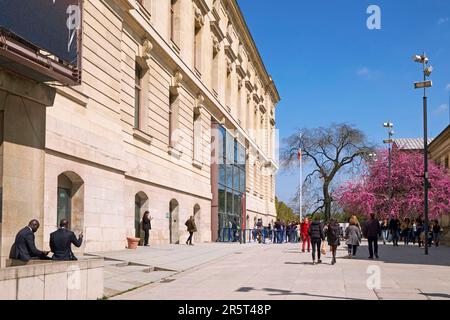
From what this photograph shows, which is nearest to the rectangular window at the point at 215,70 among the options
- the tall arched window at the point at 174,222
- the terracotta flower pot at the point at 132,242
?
the tall arched window at the point at 174,222

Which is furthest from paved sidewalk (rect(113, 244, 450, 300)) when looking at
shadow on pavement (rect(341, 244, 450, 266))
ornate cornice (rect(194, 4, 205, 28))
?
ornate cornice (rect(194, 4, 205, 28))

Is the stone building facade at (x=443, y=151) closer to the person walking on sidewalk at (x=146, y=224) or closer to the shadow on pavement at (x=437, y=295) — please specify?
the person walking on sidewalk at (x=146, y=224)

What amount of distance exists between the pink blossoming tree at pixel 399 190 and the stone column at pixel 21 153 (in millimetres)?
39991

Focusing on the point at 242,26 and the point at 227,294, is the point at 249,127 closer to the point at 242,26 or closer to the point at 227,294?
the point at 242,26

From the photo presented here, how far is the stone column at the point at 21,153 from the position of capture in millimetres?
14750

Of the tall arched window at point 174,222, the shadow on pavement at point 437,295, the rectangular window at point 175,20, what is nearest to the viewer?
the shadow on pavement at point 437,295

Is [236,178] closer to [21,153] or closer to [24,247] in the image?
[21,153]

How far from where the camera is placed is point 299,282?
1388cm

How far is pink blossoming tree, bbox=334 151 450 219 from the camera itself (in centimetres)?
5206

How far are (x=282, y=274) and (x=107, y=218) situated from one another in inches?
313

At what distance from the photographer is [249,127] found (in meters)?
59.8

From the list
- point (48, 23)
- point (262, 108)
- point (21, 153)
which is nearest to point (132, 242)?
point (21, 153)

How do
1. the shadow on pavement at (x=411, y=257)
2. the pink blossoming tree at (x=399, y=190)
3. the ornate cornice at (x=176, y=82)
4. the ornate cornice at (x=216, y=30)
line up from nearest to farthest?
the shadow on pavement at (x=411, y=257), the ornate cornice at (x=176, y=82), the ornate cornice at (x=216, y=30), the pink blossoming tree at (x=399, y=190)

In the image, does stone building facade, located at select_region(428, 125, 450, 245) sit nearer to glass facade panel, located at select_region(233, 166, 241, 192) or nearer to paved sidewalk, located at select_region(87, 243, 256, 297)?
glass facade panel, located at select_region(233, 166, 241, 192)
